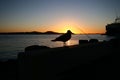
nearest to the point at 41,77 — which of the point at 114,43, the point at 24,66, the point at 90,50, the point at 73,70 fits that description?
the point at 24,66

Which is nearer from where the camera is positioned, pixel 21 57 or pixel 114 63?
Result: pixel 21 57

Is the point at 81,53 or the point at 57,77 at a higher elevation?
the point at 81,53

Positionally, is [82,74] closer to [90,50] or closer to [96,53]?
[90,50]

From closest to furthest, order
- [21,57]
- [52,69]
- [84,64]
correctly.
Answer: [21,57], [52,69], [84,64]

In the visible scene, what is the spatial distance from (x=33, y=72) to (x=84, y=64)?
3.40 meters

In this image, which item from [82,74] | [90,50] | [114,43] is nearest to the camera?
[82,74]

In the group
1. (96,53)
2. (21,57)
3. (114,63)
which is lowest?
(114,63)

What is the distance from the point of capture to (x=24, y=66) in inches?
158

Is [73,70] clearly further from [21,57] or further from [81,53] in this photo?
[21,57]

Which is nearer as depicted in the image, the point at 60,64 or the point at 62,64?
the point at 60,64

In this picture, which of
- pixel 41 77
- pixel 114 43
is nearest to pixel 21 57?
pixel 41 77

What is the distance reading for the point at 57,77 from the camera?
4.95 m

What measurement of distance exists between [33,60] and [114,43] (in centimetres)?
941

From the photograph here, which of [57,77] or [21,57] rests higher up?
[21,57]
